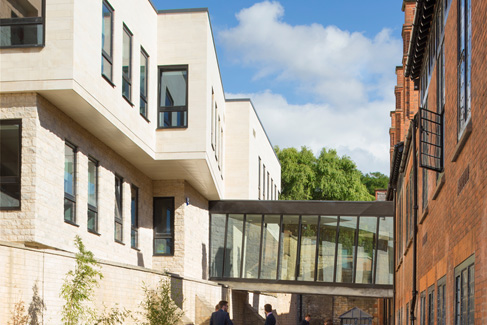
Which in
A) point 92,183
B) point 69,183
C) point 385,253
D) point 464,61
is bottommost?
point 385,253

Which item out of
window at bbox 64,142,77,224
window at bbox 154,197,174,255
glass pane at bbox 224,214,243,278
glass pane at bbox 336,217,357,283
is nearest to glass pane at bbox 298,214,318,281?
glass pane at bbox 336,217,357,283

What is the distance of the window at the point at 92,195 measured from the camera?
1988 cm

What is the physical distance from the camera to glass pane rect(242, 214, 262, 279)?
31125 millimetres

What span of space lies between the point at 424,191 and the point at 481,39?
7802 millimetres

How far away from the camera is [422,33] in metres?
13.5

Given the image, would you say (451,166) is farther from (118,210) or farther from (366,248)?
(366,248)

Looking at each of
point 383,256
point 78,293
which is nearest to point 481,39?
point 78,293

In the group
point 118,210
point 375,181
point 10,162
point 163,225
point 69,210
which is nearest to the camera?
point 10,162

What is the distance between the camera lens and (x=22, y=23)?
16.5m

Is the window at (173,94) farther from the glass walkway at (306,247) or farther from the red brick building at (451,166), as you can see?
the red brick building at (451,166)

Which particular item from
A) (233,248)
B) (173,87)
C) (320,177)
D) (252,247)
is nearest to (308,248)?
(252,247)

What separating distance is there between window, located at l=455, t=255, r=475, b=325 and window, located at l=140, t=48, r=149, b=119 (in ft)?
48.2

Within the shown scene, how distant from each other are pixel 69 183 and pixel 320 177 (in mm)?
47551

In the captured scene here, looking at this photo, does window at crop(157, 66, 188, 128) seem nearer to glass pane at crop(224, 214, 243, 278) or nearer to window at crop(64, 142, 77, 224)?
window at crop(64, 142, 77, 224)
